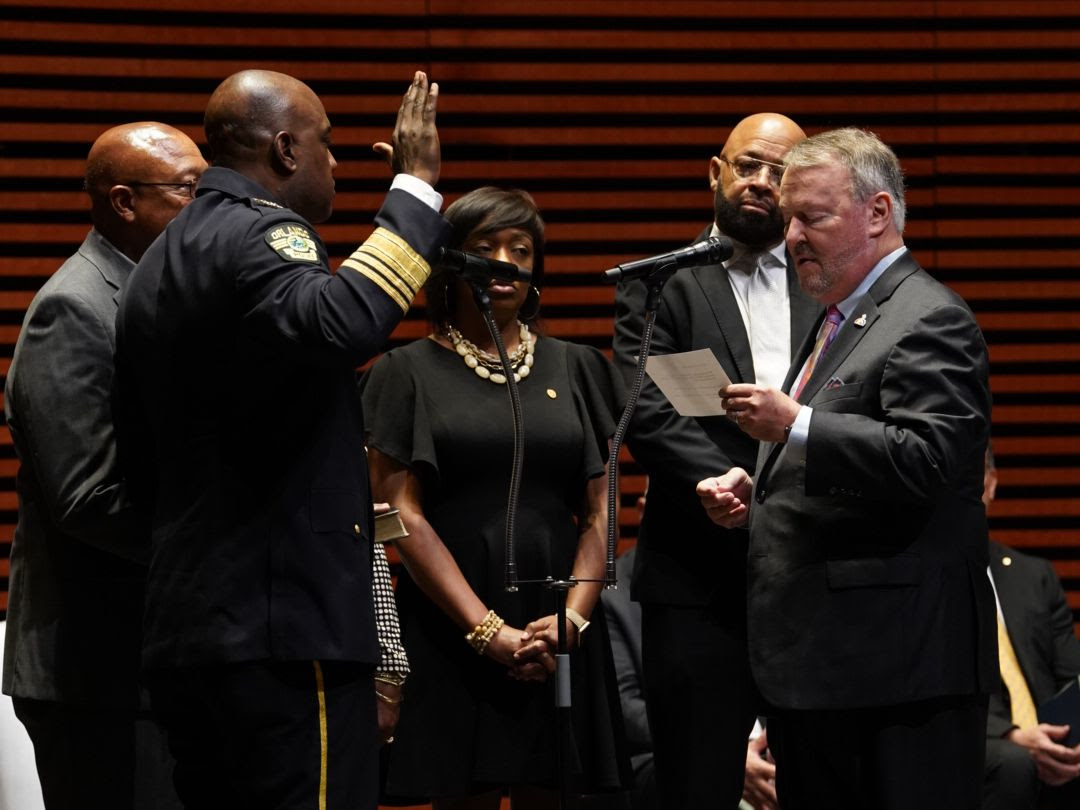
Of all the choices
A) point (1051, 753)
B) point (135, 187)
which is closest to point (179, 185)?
point (135, 187)

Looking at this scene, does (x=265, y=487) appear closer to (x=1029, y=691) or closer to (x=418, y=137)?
(x=418, y=137)

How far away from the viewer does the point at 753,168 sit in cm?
336

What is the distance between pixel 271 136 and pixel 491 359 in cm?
110

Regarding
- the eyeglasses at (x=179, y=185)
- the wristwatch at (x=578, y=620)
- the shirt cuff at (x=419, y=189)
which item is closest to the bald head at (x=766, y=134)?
the wristwatch at (x=578, y=620)

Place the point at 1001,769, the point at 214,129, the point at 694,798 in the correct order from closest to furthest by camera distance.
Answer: the point at 214,129, the point at 694,798, the point at 1001,769

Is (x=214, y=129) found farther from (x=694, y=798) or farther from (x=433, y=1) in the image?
(x=433, y=1)

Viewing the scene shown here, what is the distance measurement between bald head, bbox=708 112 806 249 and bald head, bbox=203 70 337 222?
4.19ft

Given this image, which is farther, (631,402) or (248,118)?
(631,402)

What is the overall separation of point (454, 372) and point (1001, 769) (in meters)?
2.03

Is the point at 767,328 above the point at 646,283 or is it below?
below

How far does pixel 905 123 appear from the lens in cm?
501

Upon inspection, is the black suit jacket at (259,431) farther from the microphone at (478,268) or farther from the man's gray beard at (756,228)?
the man's gray beard at (756,228)

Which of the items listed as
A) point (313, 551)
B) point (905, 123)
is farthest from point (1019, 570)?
point (313, 551)

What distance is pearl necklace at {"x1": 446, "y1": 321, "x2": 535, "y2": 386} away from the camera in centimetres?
328
